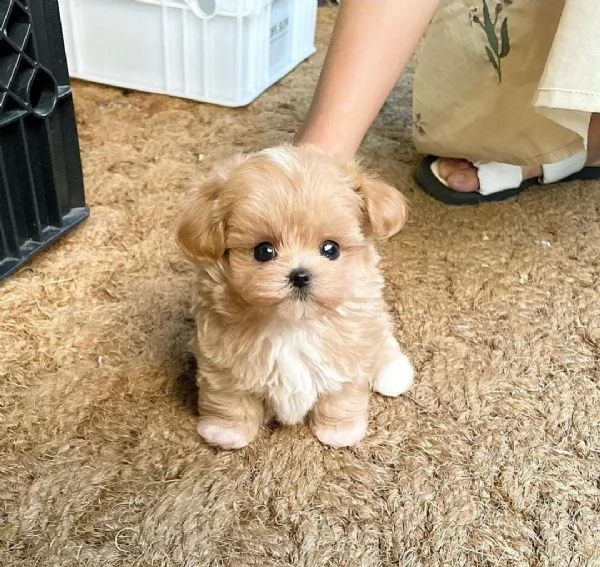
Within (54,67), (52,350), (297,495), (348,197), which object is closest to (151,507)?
(297,495)

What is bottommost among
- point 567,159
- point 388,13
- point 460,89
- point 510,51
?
point 567,159

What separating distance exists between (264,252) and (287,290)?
2.2 inches

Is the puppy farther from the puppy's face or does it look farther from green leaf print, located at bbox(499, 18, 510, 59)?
green leaf print, located at bbox(499, 18, 510, 59)

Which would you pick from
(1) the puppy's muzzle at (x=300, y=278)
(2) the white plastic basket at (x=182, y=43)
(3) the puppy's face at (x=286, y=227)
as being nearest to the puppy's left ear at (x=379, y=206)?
(3) the puppy's face at (x=286, y=227)

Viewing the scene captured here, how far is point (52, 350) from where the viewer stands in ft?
3.64

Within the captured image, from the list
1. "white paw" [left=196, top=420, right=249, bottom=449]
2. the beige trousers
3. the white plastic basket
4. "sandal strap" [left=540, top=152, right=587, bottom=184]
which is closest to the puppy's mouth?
"white paw" [left=196, top=420, right=249, bottom=449]

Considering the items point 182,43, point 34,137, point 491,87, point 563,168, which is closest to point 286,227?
point 34,137

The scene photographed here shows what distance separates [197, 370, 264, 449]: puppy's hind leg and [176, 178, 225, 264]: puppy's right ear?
20cm

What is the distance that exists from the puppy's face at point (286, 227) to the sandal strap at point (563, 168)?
77 centimetres

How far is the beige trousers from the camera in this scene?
4.07 feet

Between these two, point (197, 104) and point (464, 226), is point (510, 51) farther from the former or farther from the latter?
point (197, 104)

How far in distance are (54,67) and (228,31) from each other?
21.3 inches

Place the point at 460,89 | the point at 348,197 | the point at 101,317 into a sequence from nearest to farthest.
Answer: the point at 348,197 → the point at 101,317 → the point at 460,89

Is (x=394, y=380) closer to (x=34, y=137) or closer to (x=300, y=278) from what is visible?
(x=300, y=278)
